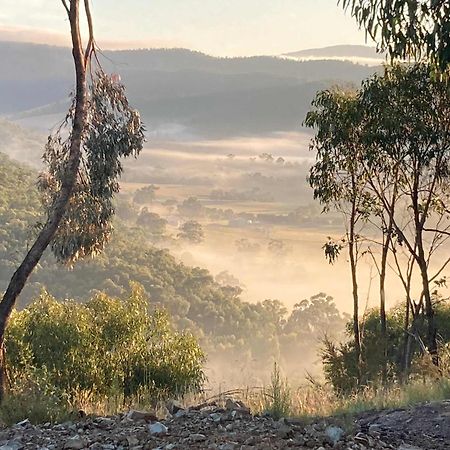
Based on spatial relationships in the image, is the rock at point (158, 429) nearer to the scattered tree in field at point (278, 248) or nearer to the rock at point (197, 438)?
the rock at point (197, 438)

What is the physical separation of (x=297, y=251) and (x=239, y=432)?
6593 inches

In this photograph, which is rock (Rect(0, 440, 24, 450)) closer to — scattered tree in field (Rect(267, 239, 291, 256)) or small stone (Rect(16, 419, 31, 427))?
small stone (Rect(16, 419, 31, 427))

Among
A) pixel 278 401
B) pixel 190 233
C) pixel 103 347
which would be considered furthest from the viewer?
pixel 190 233

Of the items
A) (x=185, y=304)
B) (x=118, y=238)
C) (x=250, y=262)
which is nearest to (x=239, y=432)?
(x=185, y=304)

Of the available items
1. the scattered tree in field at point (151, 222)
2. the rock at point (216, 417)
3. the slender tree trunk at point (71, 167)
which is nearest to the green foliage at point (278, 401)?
the rock at point (216, 417)

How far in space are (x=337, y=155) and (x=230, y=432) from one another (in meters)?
12.6

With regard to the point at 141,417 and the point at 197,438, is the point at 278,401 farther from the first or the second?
the point at 197,438

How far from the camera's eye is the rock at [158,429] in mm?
6250

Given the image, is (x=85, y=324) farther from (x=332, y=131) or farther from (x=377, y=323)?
(x=377, y=323)

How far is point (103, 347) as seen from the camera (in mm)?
19328

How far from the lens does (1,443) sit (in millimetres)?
6500

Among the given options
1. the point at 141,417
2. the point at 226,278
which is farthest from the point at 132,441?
the point at 226,278

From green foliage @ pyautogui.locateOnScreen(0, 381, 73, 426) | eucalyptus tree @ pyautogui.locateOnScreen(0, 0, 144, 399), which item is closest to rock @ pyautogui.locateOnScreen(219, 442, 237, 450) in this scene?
green foliage @ pyautogui.locateOnScreen(0, 381, 73, 426)

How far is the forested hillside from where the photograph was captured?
6694 cm
